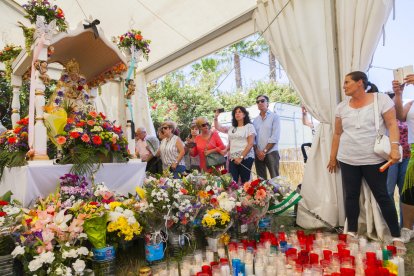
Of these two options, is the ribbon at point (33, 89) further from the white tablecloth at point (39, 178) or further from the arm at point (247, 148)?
the arm at point (247, 148)

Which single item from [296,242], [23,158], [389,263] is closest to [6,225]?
[23,158]

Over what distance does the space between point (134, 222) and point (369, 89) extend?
242cm

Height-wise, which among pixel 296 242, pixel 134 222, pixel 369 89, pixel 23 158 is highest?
pixel 369 89

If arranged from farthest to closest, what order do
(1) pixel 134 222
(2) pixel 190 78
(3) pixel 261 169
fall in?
(2) pixel 190 78, (3) pixel 261 169, (1) pixel 134 222

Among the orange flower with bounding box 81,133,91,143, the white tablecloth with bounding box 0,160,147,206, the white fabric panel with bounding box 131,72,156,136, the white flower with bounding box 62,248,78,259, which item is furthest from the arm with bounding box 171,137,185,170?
the white fabric panel with bounding box 131,72,156,136

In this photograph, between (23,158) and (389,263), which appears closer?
(389,263)

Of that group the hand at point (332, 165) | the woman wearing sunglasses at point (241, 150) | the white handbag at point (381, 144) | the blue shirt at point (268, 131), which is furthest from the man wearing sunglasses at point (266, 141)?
the white handbag at point (381, 144)

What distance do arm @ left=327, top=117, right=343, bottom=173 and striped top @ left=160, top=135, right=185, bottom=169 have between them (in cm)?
195

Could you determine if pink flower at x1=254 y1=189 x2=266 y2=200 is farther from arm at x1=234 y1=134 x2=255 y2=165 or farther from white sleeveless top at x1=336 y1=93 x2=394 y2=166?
arm at x1=234 y1=134 x2=255 y2=165

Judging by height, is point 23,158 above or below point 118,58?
below

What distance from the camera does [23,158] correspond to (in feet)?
8.87

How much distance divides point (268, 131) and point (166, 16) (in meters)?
2.42

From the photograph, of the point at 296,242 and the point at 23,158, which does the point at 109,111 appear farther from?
the point at 296,242

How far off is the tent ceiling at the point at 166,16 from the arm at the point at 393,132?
236 cm
